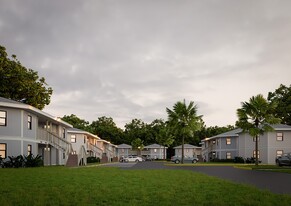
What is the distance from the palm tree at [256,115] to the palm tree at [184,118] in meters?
11.3

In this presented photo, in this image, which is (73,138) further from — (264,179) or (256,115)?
(264,179)

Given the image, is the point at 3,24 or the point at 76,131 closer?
the point at 3,24

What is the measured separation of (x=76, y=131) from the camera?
60500 mm

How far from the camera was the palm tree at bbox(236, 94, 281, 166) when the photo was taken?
4369 cm

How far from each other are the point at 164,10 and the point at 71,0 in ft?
21.5

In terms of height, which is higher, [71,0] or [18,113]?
[71,0]

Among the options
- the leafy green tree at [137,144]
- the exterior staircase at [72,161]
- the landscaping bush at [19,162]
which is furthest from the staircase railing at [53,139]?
the leafy green tree at [137,144]

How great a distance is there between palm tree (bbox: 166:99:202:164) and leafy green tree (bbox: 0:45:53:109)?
2192 centimetres

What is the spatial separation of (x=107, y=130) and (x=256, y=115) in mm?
79320

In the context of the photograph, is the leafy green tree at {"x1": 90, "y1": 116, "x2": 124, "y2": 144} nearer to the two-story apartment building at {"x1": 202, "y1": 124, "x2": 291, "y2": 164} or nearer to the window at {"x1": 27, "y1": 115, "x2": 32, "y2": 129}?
the two-story apartment building at {"x1": 202, "y1": 124, "x2": 291, "y2": 164}

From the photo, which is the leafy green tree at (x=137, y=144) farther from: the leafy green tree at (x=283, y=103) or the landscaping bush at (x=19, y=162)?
the landscaping bush at (x=19, y=162)

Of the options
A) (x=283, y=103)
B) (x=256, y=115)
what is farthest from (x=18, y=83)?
(x=283, y=103)

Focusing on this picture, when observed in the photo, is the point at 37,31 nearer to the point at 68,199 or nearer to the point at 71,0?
the point at 71,0

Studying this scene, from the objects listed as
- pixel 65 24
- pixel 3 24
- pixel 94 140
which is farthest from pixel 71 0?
pixel 94 140
